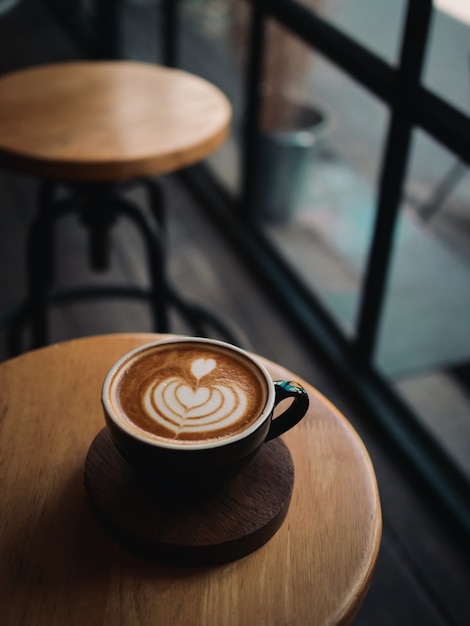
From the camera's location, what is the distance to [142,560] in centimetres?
64

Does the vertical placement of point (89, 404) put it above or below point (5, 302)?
above

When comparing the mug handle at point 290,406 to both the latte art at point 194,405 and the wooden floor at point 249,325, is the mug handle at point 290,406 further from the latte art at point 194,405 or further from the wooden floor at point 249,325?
the wooden floor at point 249,325

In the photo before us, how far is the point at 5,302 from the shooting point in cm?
219

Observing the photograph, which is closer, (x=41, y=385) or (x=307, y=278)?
(x=41, y=385)

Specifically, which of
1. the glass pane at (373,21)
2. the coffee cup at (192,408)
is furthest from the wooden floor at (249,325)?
the coffee cup at (192,408)

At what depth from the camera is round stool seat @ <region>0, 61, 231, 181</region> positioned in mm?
1330

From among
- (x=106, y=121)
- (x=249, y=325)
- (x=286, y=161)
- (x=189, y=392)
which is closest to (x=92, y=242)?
(x=106, y=121)

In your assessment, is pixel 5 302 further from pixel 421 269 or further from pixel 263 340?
pixel 421 269

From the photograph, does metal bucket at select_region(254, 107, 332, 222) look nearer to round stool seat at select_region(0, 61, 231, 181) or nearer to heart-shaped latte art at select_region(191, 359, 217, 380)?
round stool seat at select_region(0, 61, 231, 181)

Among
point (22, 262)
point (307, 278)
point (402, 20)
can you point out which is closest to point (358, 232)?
point (307, 278)

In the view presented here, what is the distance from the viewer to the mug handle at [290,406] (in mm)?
678

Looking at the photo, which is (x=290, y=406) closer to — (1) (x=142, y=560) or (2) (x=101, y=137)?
(1) (x=142, y=560)

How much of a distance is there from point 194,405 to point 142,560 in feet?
0.46

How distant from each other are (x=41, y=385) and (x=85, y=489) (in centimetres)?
17
